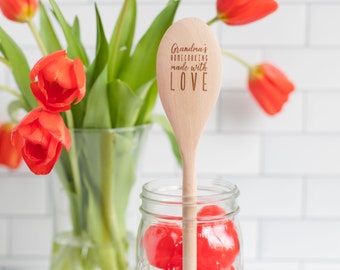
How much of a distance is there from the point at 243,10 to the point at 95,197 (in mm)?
300

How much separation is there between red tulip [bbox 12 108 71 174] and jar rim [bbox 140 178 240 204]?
0.11m

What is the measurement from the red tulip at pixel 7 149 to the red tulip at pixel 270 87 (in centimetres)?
38

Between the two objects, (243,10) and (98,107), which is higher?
(243,10)

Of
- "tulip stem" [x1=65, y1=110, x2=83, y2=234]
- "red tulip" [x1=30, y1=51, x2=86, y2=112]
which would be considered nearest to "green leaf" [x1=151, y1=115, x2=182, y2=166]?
"tulip stem" [x1=65, y1=110, x2=83, y2=234]

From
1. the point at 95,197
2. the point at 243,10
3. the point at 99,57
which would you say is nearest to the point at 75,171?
the point at 95,197

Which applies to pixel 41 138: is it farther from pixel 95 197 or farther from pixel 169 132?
pixel 169 132

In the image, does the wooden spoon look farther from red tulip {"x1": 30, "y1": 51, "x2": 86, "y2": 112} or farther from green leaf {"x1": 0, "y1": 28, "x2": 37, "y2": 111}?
green leaf {"x1": 0, "y1": 28, "x2": 37, "y2": 111}

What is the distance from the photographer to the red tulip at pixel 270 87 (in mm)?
927

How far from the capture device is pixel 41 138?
0.63 m

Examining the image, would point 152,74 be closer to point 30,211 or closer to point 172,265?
point 172,265

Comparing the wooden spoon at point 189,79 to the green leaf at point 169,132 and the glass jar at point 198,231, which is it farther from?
the green leaf at point 169,132

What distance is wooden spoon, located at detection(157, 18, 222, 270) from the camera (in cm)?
65

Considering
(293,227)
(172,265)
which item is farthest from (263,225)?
(172,265)

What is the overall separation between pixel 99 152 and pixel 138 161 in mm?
65
